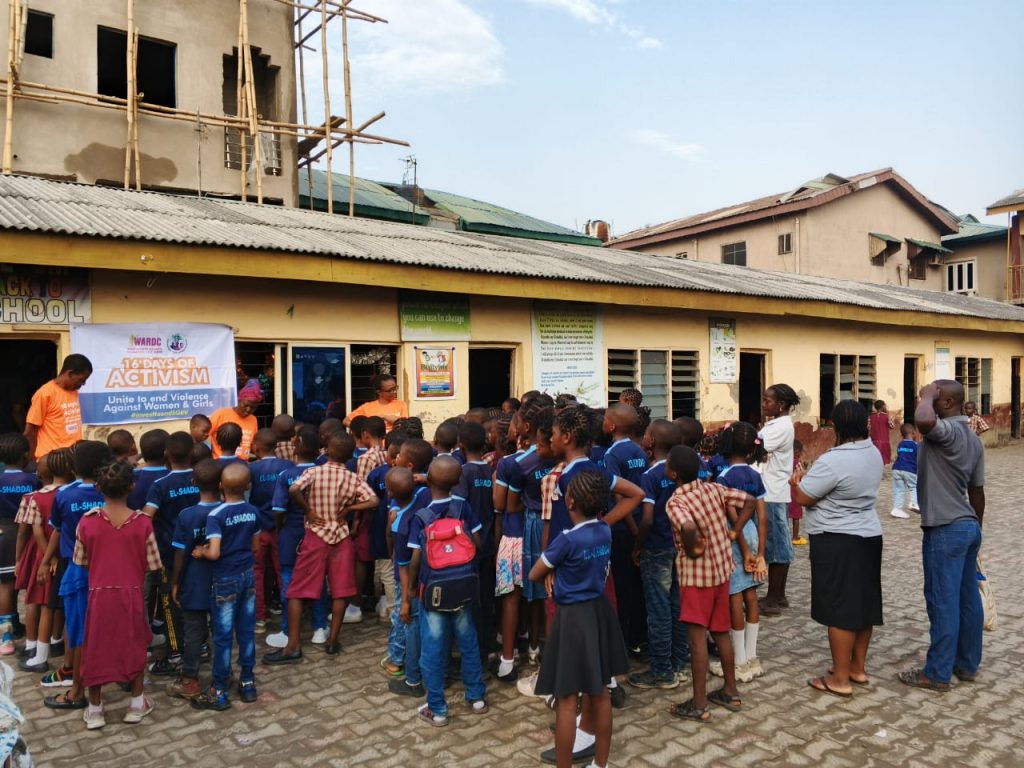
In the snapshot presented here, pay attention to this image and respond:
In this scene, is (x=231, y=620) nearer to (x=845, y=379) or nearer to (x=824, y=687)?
(x=824, y=687)

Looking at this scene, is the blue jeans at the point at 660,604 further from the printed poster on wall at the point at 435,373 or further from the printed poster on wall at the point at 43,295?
the printed poster on wall at the point at 43,295

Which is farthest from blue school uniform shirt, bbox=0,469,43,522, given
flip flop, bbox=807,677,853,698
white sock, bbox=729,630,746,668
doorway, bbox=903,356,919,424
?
doorway, bbox=903,356,919,424

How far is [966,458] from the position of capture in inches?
172

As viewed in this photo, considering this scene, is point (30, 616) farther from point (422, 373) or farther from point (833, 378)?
point (833, 378)

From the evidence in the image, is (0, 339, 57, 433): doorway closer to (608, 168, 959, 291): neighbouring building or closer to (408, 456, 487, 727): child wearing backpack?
(408, 456, 487, 727): child wearing backpack

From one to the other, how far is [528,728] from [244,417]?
3.79 meters

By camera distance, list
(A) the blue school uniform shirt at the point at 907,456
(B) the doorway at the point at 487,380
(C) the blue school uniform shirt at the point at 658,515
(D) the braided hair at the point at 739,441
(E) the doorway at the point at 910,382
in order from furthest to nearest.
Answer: (E) the doorway at the point at 910,382 → (B) the doorway at the point at 487,380 → (A) the blue school uniform shirt at the point at 907,456 → (D) the braided hair at the point at 739,441 → (C) the blue school uniform shirt at the point at 658,515

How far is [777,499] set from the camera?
590cm

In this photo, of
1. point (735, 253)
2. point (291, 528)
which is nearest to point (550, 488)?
point (291, 528)

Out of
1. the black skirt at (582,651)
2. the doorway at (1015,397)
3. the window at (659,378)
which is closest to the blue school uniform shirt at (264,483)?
the black skirt at (582,651)

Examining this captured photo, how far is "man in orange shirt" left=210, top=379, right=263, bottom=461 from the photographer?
20.5 feet

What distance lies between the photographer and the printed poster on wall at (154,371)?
6.35m

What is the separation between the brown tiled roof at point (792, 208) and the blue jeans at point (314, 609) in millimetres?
21039

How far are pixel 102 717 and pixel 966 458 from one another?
5092 millimetres
